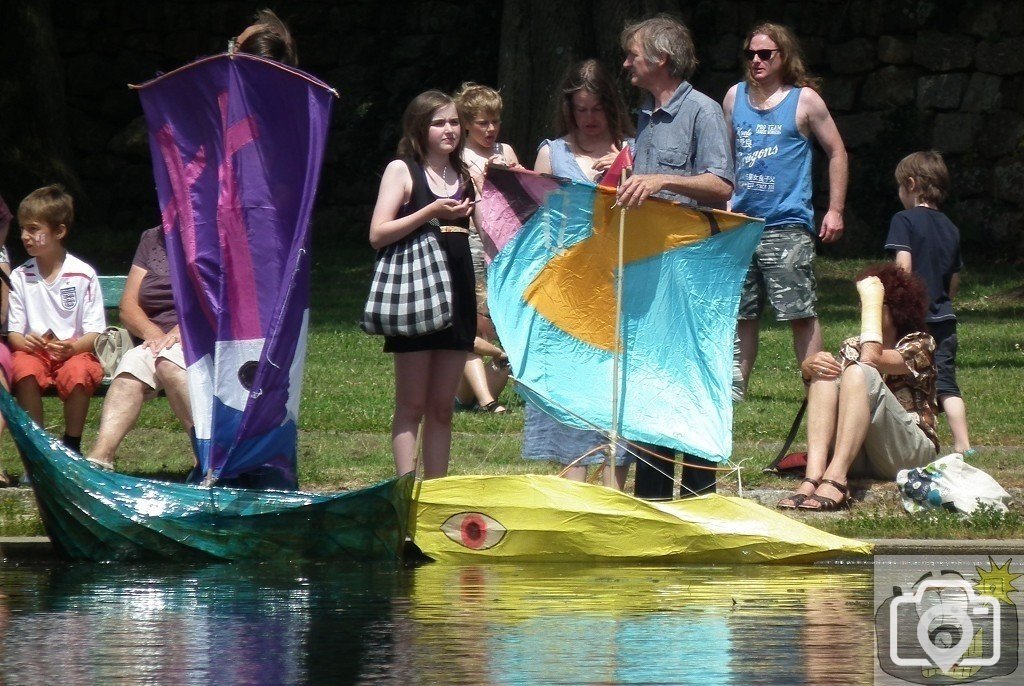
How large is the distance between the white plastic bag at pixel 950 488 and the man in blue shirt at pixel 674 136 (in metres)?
0.96

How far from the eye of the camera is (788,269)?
315 inches

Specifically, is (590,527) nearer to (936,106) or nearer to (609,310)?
(609,310)

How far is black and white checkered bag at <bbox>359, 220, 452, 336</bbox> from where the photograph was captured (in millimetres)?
6785

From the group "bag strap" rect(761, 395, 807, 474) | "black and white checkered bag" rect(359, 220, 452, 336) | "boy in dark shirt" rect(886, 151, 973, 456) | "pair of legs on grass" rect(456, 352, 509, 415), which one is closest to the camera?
"black and white checkered bag" rect(359, 220, 452, 336)

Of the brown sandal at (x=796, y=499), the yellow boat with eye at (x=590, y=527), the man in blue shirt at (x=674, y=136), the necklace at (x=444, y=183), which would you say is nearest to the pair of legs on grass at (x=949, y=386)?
the brown sandal at (x=796, y=499)

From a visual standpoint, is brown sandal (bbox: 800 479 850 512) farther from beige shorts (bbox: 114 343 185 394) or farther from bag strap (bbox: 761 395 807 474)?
beige shorts (bbox: 114 343 185 394)

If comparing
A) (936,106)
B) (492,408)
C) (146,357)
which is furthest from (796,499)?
(936,106)

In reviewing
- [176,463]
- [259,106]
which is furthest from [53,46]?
[259,106]

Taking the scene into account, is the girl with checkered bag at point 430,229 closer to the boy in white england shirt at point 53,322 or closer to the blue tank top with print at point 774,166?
the blue tank top with print at point 774,166

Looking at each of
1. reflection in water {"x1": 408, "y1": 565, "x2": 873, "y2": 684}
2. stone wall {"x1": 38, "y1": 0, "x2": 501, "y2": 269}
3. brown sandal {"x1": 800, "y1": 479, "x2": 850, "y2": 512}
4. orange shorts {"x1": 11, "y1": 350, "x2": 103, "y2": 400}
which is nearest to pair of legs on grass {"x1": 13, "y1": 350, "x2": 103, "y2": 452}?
orange shorts {"x1": 11, "y1": 350, "x2": 103, "y2": 400}

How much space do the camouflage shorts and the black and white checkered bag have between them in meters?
1.91

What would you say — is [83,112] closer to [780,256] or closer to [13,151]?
[13,151]

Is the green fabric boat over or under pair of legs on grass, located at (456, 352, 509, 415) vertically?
under

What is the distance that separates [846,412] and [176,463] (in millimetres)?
3607
